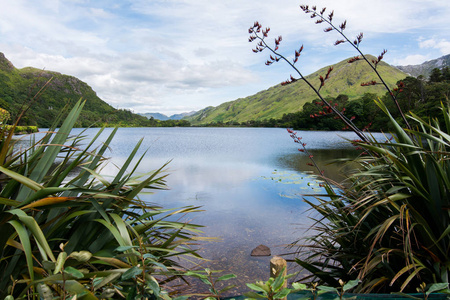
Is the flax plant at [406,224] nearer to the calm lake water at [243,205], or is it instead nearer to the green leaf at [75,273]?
the calm lake water at [243,205]

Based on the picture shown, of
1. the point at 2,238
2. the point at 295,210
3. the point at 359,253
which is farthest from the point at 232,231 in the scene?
the point at 2,238

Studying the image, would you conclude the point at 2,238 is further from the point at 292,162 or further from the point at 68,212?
the point at 292,162

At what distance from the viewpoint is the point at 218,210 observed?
9.36 metres

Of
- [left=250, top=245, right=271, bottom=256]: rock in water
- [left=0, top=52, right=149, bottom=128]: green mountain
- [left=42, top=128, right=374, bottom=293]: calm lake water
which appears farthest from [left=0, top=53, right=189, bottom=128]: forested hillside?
[left=250, top=245, right=271, bottom=256]: rock in water

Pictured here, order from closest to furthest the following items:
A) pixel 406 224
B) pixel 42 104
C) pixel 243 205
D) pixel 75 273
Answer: pixel 75 273 → pixel 406 224 → pixel 42 104 → pixel 243 205

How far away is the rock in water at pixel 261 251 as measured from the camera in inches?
237

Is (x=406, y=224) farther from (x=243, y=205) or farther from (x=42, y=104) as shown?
(x=243, y=205)

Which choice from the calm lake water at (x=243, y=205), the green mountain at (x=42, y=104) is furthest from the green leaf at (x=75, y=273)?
the calm lake water at (x=243, y=205)

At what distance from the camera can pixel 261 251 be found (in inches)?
240

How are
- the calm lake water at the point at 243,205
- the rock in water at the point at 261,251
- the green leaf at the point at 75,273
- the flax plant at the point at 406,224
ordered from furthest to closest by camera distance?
the rock in water at the point at 261,251 → the calm lake water at the point at 243,205 → the flax plant at the point at 406,224 → the green leaf at the point at 75,273

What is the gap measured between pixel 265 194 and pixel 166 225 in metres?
9.26

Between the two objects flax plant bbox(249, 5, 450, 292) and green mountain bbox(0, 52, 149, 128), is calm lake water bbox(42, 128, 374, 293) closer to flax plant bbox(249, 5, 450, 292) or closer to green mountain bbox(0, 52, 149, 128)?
green mountain bbox(0, 52, 149, 128)

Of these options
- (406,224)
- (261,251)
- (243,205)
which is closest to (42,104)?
(406,224)

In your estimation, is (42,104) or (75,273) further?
(42,104)
